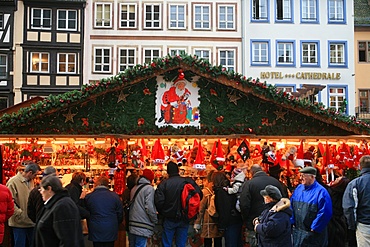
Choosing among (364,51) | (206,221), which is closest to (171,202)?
(206,221)

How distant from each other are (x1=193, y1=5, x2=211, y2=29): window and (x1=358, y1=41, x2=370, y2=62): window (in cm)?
934

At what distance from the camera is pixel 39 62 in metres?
25.9

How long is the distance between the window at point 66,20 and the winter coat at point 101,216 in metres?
20.3

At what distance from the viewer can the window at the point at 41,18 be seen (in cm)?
2611

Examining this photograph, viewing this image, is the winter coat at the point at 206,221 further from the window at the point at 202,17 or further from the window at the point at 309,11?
the window at the point at 309,11

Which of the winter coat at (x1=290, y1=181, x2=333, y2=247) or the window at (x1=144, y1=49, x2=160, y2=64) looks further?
the window at (x1=144, y1=49, x2=160, y2=64)

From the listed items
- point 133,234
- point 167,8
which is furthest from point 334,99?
point 133,234

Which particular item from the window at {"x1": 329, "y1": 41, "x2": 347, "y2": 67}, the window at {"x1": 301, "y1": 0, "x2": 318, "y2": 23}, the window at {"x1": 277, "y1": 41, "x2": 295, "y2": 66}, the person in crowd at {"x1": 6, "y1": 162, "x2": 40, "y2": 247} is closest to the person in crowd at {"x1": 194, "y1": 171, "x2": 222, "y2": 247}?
the person in crowd at {"x1": 6, "y1": 162, "x2": 40, "y2": 247}

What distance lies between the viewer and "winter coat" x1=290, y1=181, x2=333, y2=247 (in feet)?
21.5

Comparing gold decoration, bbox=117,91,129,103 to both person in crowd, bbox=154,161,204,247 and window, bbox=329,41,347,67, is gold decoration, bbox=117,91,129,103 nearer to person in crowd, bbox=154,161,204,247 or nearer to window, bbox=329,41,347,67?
person in crowd, bbox=154,161,204,247

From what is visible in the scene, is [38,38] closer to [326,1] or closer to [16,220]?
[326,1]

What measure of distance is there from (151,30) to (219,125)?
1800 centimetres

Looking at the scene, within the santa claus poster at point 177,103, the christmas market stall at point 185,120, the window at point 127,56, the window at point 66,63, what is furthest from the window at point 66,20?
the santa claus poster at point 177,103

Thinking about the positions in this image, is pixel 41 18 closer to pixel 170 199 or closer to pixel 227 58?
pixel 227 58
